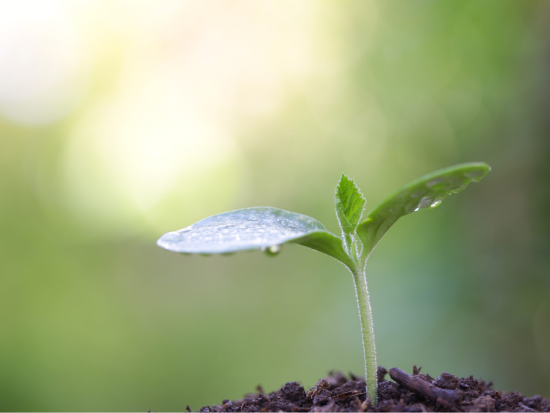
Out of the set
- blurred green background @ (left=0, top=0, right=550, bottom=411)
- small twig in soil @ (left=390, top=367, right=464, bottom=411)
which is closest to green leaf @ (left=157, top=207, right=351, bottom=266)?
small twig in soil @ (left=390, top=367, right=464, bottom=411)

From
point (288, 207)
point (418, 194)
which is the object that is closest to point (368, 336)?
point (418, 194)

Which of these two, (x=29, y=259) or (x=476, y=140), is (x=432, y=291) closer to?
(x=476, y=140)

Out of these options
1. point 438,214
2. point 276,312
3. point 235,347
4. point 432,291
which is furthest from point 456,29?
point 235,347

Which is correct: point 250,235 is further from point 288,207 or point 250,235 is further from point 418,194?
point 288,207

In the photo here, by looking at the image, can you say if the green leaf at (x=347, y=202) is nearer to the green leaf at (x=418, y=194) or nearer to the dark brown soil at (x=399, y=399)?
the green leaf at (x=418, y=194)

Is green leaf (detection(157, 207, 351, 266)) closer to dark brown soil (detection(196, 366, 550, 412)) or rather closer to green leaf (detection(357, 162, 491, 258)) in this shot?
green leaf (detection(357, 162, 491, 258))

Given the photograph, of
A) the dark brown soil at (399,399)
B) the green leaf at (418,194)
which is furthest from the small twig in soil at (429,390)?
the green leaf at (418,194)
